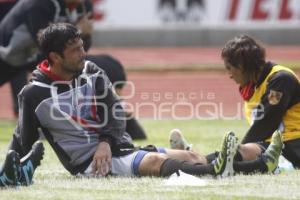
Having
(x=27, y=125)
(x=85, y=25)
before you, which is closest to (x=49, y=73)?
(x=27, y=125)

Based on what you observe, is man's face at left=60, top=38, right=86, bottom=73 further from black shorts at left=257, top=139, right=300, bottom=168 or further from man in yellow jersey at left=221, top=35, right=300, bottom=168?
black shorts at left=257, top=139, right=300, bottom=168

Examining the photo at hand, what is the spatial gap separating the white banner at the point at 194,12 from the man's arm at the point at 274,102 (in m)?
16.6

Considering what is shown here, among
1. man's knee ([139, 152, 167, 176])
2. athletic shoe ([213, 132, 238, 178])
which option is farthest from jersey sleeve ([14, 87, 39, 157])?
athletic shoe ([213, 132, 238, 178])

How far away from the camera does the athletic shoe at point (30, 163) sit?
264 inches

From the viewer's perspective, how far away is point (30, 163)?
6781mm

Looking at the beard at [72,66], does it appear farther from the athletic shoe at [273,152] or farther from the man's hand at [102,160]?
the athletic shoe at [273,152]

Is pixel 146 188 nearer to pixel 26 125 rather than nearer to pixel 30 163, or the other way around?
pixel 30 163

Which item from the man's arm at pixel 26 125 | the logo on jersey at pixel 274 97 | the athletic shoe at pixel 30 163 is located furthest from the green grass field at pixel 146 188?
the logo on jersey at pixel 274 97

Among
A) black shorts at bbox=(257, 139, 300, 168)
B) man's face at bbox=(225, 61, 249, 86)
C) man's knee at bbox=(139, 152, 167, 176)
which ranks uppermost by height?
man's face at bbox=(225, 61, 249, 86)

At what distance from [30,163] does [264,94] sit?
1.87m

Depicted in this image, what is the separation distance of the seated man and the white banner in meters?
16.9

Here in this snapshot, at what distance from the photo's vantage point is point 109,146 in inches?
281

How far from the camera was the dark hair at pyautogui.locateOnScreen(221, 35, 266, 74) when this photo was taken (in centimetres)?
750

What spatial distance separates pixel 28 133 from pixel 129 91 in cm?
935
